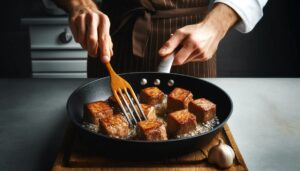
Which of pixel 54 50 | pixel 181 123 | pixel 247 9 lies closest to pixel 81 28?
pixel 181 123

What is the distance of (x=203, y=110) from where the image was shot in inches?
40.3

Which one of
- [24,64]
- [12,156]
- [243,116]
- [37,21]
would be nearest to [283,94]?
[243,116]

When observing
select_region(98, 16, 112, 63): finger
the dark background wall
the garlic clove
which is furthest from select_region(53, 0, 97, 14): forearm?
the dark background wall

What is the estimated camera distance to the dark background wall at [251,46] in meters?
2.81

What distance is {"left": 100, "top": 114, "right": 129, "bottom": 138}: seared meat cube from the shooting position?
93cm

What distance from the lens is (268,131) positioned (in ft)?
3.61

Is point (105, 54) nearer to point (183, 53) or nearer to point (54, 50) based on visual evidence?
point (183, 53)

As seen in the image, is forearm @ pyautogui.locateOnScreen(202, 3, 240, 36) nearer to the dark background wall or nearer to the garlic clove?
the garlic clove

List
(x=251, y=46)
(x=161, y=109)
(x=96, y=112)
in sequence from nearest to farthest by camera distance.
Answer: (x=96, y=112)
(x=161, y=109)
(x=251, y=46)

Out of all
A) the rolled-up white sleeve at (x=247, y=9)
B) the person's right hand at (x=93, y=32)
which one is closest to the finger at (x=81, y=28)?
the person's right hand at (x=93, y=32)

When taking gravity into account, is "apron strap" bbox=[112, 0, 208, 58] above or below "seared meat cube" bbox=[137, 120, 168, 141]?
above

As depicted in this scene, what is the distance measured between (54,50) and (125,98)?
4.49 ft

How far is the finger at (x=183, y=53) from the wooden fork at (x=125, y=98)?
0.16 metres

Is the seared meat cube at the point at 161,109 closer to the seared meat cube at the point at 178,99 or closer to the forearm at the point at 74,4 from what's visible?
the seared meat cube at the point at 178,99
